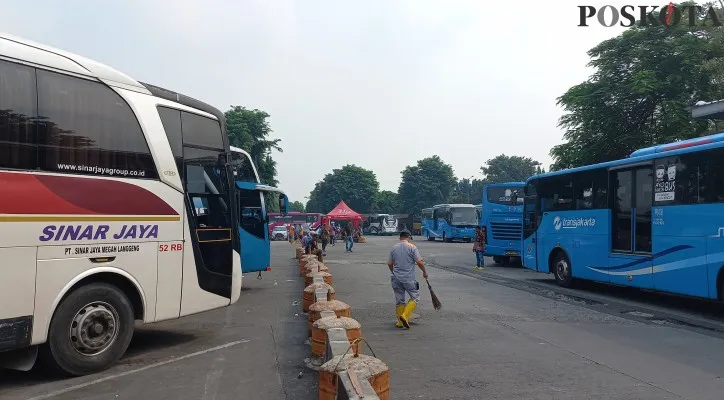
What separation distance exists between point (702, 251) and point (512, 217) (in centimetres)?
1143

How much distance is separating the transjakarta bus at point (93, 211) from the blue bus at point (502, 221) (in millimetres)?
15744

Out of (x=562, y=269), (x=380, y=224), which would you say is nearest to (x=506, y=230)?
(x=562, y=269)

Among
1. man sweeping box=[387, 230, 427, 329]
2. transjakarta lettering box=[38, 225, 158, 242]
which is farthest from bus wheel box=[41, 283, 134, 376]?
man sweeping box=[387, 230, 427, 329]

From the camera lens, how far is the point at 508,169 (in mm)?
85438

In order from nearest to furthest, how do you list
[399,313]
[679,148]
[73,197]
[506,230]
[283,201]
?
[73,197] → [399,313] → [679,148] → [283,201] → [506,230]

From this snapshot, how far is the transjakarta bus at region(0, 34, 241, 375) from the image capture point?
5.59 meters

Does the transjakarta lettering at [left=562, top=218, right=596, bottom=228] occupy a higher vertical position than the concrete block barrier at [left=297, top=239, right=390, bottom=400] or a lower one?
higher

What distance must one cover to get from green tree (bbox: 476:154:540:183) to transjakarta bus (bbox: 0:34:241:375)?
261 ft

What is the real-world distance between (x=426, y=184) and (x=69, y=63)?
74.5 metres

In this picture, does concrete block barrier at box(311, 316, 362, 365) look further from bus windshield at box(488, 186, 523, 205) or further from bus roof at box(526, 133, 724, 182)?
bus windshield at box(488, 186, 523, 205)

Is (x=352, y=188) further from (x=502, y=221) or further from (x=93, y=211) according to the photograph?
(x=93, y=211)

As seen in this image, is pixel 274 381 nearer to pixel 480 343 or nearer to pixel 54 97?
pixel 480 343

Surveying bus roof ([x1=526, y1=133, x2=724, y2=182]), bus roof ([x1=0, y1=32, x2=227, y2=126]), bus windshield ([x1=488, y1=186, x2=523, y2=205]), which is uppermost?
bus roof ([x1=0, y1=32, x2=227, y2=126])

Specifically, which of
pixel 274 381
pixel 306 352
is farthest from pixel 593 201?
pixel 274 381
